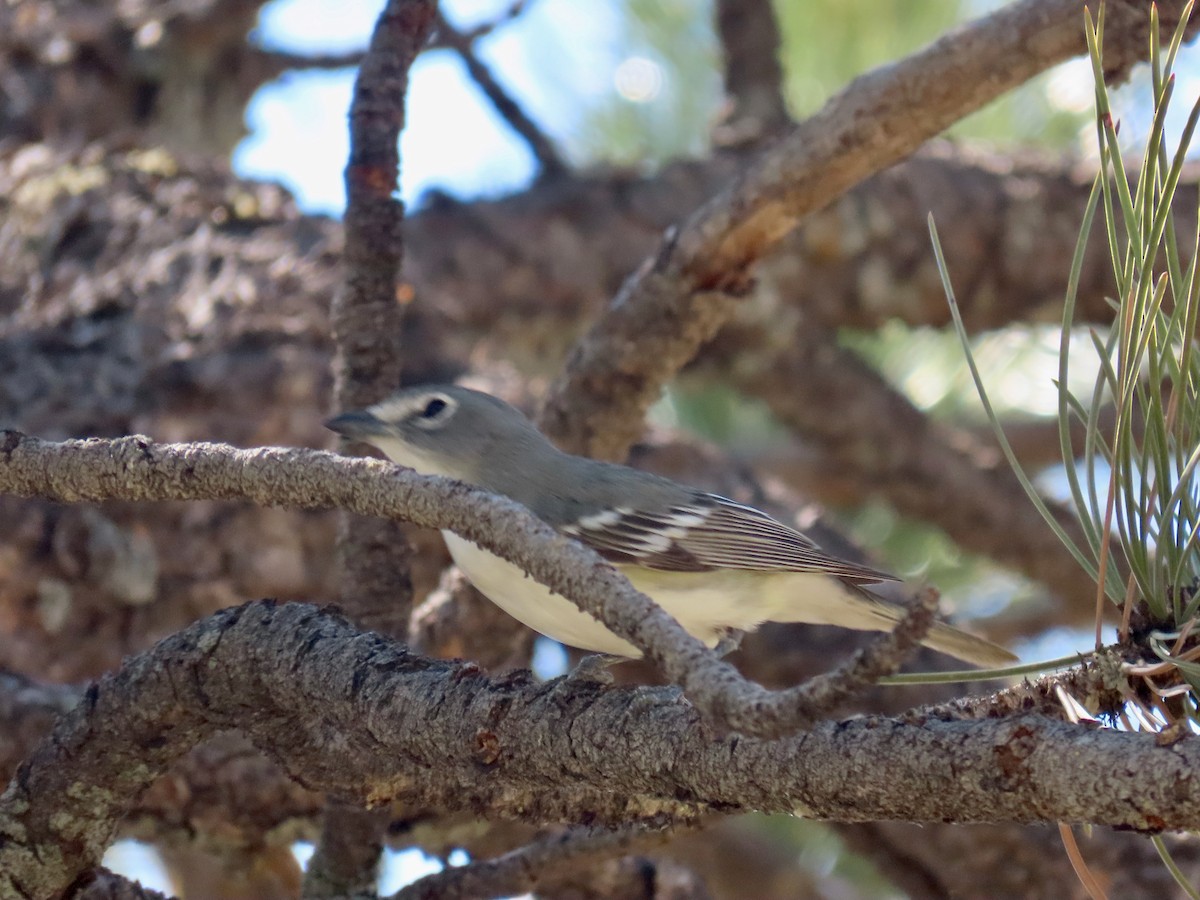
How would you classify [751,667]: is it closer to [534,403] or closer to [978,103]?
[534,403]

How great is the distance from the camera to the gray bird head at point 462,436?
88.5 inches

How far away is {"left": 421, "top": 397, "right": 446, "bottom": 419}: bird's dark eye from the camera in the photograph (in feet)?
7.38

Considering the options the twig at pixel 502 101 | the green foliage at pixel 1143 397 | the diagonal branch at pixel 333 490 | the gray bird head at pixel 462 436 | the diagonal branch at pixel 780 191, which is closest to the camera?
the diagonal branch at pixel 333 490

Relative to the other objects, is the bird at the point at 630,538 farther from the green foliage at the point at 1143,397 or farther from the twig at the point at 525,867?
the green foliage at the point at 1143,397

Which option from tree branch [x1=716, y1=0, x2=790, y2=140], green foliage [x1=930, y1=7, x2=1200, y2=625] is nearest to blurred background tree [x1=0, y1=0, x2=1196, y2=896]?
tree branch [x1=716, y1=0, x2=790, y2=140]

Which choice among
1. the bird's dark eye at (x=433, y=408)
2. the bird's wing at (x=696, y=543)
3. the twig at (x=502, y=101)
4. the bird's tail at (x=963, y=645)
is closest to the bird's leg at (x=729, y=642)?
the bird's wing at (x=696, y=543)

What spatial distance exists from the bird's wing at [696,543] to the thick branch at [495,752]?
0.75 m

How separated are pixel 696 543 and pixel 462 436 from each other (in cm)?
52

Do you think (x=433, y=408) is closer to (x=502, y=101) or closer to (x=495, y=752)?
(x=495, y=752)

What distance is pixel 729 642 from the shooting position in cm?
211

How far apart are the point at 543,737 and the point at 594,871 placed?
1.04 metres

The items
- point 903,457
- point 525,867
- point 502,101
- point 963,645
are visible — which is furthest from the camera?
point 903,457

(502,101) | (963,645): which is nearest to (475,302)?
(502,101)

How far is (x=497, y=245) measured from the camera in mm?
3426
